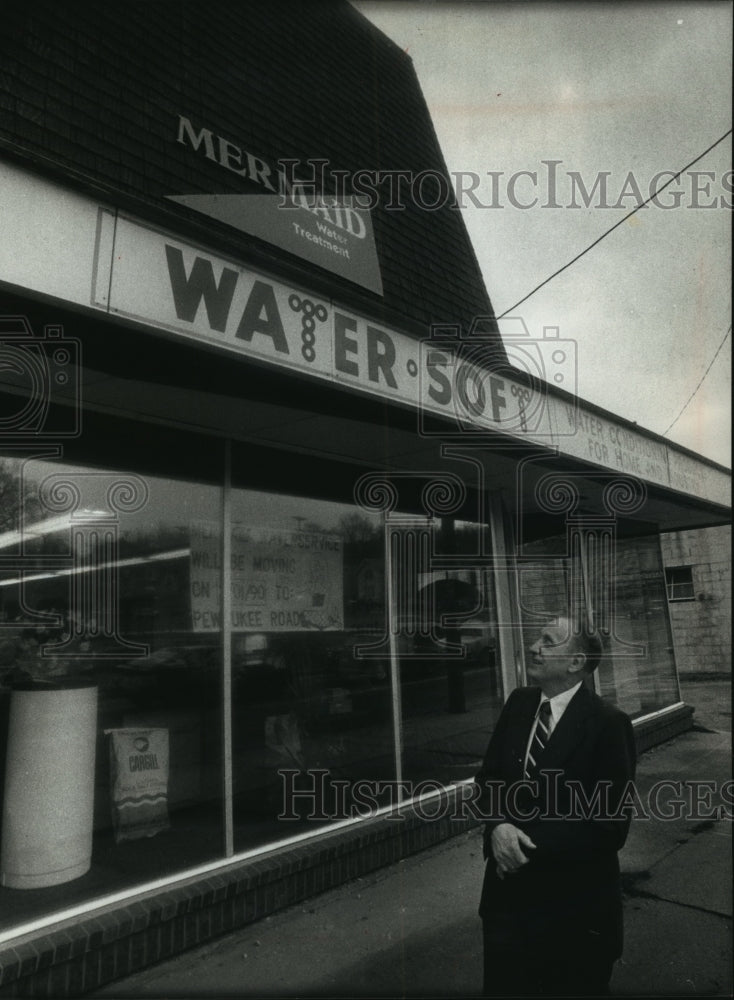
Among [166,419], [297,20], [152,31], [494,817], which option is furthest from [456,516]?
A: [297,20]

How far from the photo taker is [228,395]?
3709mm

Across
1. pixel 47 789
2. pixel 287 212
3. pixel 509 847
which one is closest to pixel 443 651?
pixel 47 789

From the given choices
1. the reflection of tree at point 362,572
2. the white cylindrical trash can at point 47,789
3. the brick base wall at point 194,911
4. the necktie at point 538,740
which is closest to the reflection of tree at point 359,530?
the reflection of tree at point 362,572

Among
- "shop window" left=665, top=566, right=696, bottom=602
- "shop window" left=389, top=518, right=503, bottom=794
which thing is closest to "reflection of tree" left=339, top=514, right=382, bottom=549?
"shop window" left=389, top=518, right=503, bottom=794

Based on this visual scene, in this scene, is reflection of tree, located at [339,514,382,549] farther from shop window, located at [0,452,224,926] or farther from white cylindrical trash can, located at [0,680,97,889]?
white cylindrical trash can, located at [0,680,97,889]

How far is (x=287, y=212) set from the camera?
16.0 feet

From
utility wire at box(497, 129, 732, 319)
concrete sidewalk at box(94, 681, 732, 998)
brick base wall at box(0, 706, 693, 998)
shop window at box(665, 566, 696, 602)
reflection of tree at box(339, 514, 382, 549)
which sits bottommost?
concrete sidewalk at box(94, 681, 732, 998)

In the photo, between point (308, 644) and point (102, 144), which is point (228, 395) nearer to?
point (102, 144)

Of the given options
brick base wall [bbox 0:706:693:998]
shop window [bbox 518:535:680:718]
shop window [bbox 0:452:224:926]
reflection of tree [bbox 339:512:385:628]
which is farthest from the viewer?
shop window [bbox 518:535:680:718]

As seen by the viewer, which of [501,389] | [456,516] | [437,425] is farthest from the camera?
[456,516]

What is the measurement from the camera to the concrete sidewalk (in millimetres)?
3242

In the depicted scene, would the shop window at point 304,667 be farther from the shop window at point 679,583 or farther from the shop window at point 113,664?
the shop window at point 679,583

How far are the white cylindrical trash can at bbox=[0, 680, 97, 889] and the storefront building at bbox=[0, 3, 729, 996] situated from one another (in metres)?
0.01

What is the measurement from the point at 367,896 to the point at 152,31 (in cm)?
613
